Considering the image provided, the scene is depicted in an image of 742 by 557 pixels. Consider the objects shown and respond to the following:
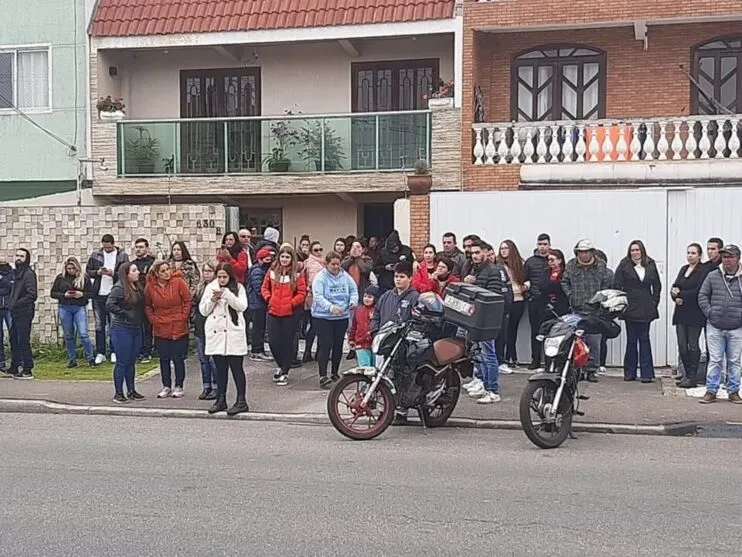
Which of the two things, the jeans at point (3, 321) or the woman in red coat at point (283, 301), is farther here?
the jeans at point (3, 321)

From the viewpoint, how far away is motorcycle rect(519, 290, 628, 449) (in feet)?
29.5

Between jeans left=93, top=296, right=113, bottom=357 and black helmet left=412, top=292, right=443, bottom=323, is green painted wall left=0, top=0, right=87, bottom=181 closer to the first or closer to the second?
jeans left=93, top=296, right=113, bottom=357

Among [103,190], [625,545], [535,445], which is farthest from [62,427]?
[103,190]

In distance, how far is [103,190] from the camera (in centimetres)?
1947

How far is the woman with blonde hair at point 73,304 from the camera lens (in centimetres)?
1384

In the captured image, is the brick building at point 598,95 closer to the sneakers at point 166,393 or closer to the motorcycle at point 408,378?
the sneakers at point 166,393

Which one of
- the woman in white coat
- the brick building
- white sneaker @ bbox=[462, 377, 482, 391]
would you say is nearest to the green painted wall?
the brick building

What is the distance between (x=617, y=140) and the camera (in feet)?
54.3

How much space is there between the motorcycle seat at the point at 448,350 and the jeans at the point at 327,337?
9.05 ft

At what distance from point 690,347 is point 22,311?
881 cm

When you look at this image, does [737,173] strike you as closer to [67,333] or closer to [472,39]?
[472,39]

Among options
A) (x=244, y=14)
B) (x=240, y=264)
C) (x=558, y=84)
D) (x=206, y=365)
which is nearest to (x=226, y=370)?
(x=206, y=365)

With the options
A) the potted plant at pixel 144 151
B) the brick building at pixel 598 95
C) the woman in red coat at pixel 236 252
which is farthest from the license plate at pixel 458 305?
the potted plant at pixel 144 151

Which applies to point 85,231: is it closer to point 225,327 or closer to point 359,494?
point 225,327
